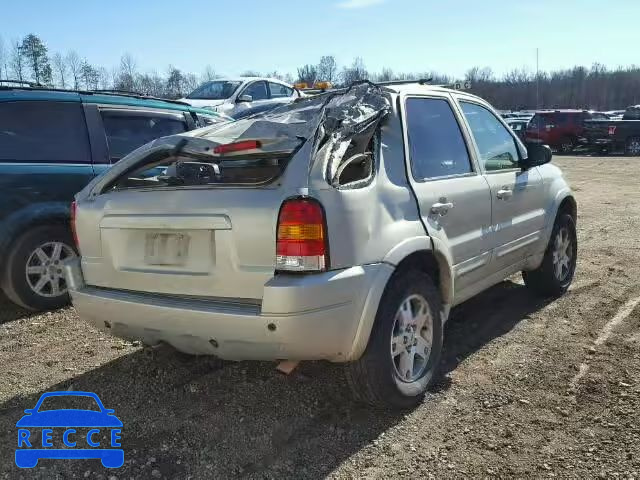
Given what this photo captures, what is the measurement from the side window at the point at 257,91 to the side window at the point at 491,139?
1008 cm

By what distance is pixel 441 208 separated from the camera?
358 cm

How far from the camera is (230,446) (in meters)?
3.07

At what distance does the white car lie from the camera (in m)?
13.3

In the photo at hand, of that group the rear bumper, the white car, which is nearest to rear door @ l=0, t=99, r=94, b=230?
the rear bumper

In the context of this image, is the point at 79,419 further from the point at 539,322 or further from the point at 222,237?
the point at 539,322

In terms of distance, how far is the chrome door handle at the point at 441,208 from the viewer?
3.53 meters

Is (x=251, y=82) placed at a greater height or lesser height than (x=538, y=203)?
greater

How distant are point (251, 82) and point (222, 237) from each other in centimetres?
1204

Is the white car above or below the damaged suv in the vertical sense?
above

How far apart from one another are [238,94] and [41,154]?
9.09 meters

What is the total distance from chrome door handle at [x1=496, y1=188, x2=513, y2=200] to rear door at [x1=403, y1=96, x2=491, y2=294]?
16 centimetres

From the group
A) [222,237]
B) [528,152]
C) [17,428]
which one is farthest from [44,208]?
[528,152]

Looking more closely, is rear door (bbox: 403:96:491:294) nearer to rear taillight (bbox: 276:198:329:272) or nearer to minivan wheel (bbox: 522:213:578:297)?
rear taillight (bbox: 276:198:329:272)

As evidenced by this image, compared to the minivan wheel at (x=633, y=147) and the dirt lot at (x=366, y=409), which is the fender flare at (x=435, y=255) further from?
the minivan wheel at (x=633, y=147)
